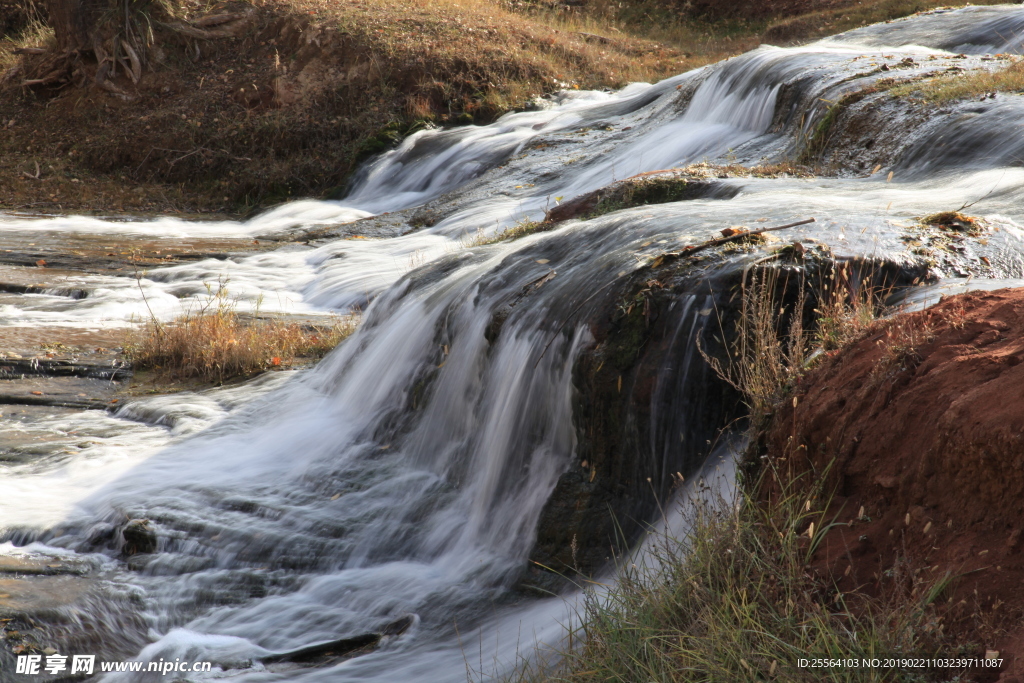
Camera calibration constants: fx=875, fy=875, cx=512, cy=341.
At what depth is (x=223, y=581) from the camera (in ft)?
15.3

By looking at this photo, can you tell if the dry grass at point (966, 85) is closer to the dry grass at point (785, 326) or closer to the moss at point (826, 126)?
the moss at point (826, 126)

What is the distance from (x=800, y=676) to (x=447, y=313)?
413cm

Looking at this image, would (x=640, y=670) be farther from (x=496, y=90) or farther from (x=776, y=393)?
(x=496, y=90)

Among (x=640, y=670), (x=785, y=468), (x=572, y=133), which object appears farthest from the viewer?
(x=572, y=133)

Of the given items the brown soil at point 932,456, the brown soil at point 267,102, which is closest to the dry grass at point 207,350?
the brown soil at point 932,456

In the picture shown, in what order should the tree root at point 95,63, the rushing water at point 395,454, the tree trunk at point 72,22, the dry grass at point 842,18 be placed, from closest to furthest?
the rushing water at point 395,454 < the tree trunk at point 72,22 < the tree root at point 95,63 < the dry grass at point 842,18

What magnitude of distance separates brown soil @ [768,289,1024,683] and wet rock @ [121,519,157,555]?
345 cm

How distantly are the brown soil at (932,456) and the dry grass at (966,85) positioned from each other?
5.93 metres

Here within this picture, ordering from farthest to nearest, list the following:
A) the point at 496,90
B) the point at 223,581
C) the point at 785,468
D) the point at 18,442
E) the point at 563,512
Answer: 1. the point at 496,90
2. the point at 18,442
3. the point at 223,581
4. the point at 563,512
5. the point at 785,468

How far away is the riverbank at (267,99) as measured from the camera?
16828mm

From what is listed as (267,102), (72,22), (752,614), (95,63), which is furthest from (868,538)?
(95,63)

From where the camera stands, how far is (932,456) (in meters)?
2.76

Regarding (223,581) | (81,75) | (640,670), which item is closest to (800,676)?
(640,670)

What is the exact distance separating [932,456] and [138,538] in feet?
13.5
